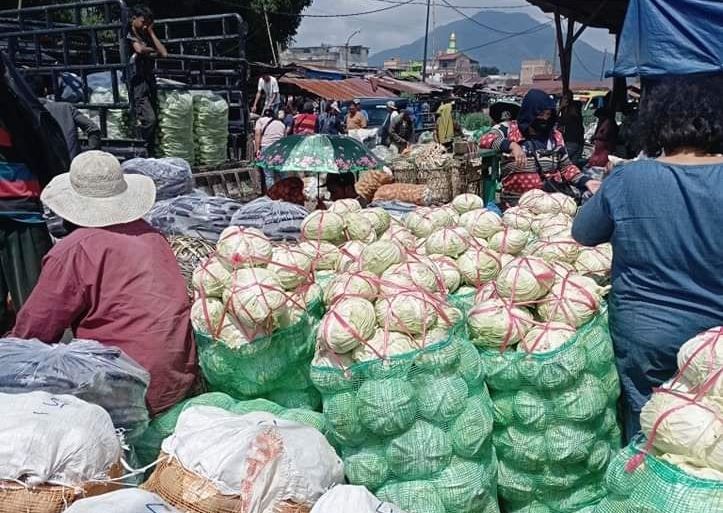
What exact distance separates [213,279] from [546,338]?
55.5 inches

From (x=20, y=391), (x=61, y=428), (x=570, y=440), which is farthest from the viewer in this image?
(x=570, y=440)

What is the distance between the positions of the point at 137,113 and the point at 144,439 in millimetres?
4645

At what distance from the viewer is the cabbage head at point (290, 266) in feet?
9.70

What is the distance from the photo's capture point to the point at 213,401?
9.29 feet

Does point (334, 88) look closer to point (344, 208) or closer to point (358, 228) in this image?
point (344, 208)

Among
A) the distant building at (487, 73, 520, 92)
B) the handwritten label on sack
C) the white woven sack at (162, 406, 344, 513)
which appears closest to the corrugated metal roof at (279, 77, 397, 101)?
the white woven sack at (162, 406, 344, 513)

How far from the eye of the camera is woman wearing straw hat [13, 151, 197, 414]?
2.71 m

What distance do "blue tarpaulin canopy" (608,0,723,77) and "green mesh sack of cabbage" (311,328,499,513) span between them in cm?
520

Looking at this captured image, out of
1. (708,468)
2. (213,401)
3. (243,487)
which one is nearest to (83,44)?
(213,401)

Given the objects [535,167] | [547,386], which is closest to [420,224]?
[547,386]

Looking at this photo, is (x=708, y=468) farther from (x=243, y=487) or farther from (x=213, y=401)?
(x=213, y=401)

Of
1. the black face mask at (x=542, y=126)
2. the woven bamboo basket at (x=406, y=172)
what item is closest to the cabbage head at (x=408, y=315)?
the black face mask at (x=542, y=126)

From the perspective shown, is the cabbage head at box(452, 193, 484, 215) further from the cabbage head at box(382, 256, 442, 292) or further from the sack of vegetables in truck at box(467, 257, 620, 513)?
the sack of vegetables in truck at box(467, 257, 620, 513)

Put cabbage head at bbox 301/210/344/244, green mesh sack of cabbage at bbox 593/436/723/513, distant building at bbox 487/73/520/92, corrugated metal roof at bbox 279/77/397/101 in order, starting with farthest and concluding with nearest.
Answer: distant building at bbox 487/73/520/92
corrugated metal roof at bbox 279/77/397/101
cabbage head at bbox 301/210/344/244
green mesh sack of cabbage at bbox 593/436/723/513
